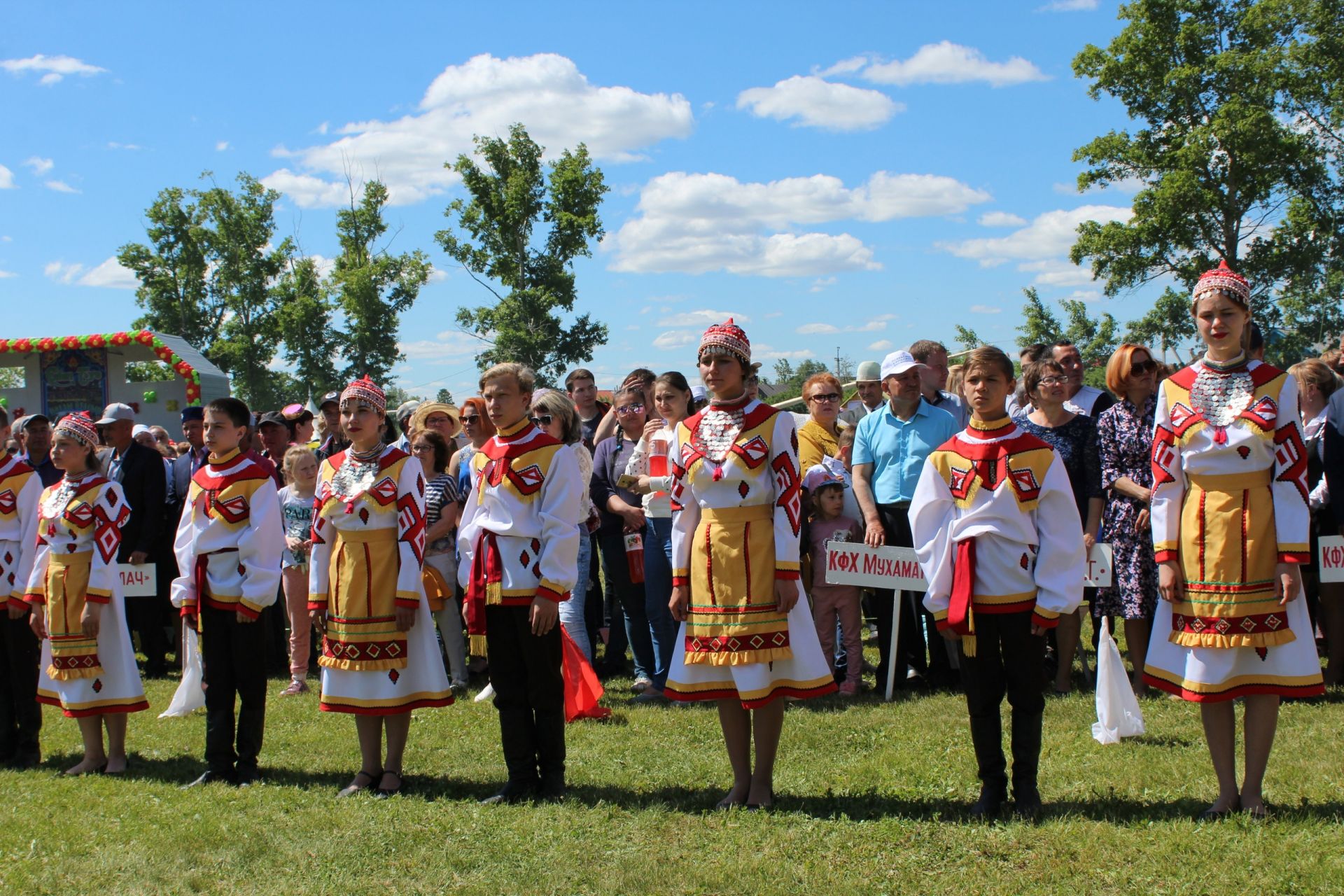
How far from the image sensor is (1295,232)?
33062mm

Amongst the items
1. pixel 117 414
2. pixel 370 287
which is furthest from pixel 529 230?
pixel 117 414

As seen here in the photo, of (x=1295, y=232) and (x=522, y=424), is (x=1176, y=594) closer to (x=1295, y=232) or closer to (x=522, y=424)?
(x=522, y=424)

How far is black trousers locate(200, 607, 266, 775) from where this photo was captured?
19.7ft

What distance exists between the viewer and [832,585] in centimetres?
761

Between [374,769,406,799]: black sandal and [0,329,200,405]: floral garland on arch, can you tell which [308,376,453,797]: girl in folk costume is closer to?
[374,769,406,799]: black sandal

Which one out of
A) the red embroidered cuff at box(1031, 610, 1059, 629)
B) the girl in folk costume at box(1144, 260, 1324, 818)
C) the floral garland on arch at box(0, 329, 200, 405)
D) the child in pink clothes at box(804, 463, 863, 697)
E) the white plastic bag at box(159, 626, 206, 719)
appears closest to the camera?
the girl in folk costume at box(1144, 260, 1324, 818)

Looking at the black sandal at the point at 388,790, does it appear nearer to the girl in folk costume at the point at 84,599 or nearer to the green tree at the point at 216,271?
the girl in folk costume at the point at 84,599

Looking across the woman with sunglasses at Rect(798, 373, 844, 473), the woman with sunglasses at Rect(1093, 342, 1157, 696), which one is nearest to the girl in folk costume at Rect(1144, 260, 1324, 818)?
the woman with sunglasses at Rect(1093, 342, 1157, 696)

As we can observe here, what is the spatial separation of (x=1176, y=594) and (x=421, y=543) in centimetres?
353

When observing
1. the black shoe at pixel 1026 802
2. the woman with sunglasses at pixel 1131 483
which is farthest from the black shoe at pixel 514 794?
the woman with sunglasses at pixel 1131 483

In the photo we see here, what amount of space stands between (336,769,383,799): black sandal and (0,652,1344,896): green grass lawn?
0.08m

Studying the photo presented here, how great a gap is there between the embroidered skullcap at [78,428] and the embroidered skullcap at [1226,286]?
5912mm

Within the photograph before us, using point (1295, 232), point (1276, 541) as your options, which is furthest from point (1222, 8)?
point (1276, 541)

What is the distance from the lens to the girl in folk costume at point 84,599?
21.1ft
